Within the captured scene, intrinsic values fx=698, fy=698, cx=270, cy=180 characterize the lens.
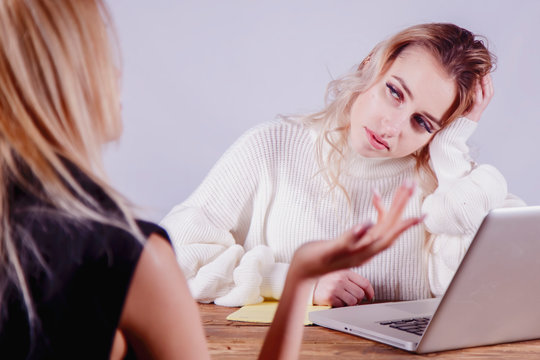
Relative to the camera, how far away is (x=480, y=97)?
6.34 ft

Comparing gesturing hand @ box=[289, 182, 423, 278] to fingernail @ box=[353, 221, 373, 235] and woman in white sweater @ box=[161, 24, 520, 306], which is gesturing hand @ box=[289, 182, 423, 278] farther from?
woman in white sweater @ box=[161, 24, 520, 306]

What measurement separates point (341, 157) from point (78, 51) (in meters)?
1.28

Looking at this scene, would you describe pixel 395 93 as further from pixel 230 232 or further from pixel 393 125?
pixel 230 232

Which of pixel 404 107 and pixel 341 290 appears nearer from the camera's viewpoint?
pixel 341 290

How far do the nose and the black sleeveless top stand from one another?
126 cm

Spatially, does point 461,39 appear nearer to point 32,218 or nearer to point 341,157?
point 341,157

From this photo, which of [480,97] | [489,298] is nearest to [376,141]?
[480,97]

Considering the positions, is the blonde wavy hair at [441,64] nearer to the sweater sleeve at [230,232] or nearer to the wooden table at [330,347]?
the sweater sleeve at [230,232]

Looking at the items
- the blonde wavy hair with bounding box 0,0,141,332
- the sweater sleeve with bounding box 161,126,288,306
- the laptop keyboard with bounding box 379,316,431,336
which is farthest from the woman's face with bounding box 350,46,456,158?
the blonde wavy hair with bounding box 0,0,141,332

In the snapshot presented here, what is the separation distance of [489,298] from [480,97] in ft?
3.44

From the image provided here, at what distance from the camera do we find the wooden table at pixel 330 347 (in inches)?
39.6

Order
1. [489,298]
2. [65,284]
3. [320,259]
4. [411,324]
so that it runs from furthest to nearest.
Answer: [411,324] < [489,298] < [320,259] < [65,284]

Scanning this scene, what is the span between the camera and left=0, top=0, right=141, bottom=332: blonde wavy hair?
2.05ft

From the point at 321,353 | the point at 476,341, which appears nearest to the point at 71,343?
the point at 321,353
